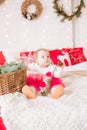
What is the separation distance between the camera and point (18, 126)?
1.18 metres

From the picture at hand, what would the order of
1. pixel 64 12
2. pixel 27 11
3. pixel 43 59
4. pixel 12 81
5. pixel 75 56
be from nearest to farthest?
1. pixel 12 81
2. pixel 43 59
3. pixel 75 56
4. pixel 27 11
5. pixel 64 12

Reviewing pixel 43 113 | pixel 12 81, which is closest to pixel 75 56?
pixel 12 81

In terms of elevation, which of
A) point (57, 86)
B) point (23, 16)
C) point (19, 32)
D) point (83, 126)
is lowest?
point (83, 126)

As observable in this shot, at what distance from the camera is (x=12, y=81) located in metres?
1.47

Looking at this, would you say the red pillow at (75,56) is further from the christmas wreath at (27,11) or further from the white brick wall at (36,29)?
the christmas wreath at (27,11)

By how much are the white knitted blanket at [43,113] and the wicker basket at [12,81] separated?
7 centimetres

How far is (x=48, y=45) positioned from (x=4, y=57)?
1.08 meters

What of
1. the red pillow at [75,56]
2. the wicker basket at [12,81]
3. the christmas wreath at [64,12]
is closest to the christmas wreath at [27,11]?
the christmas wreath at [64,12]

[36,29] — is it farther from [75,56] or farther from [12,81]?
[12,81]

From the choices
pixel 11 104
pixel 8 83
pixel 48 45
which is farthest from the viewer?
pixel 48 45

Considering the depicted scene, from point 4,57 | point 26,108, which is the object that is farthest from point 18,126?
point 4,57

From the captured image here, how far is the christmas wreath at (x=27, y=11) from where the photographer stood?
3516 mm

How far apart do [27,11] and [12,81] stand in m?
2.27

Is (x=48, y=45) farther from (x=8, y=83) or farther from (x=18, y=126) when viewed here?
(x=18, y=126)
